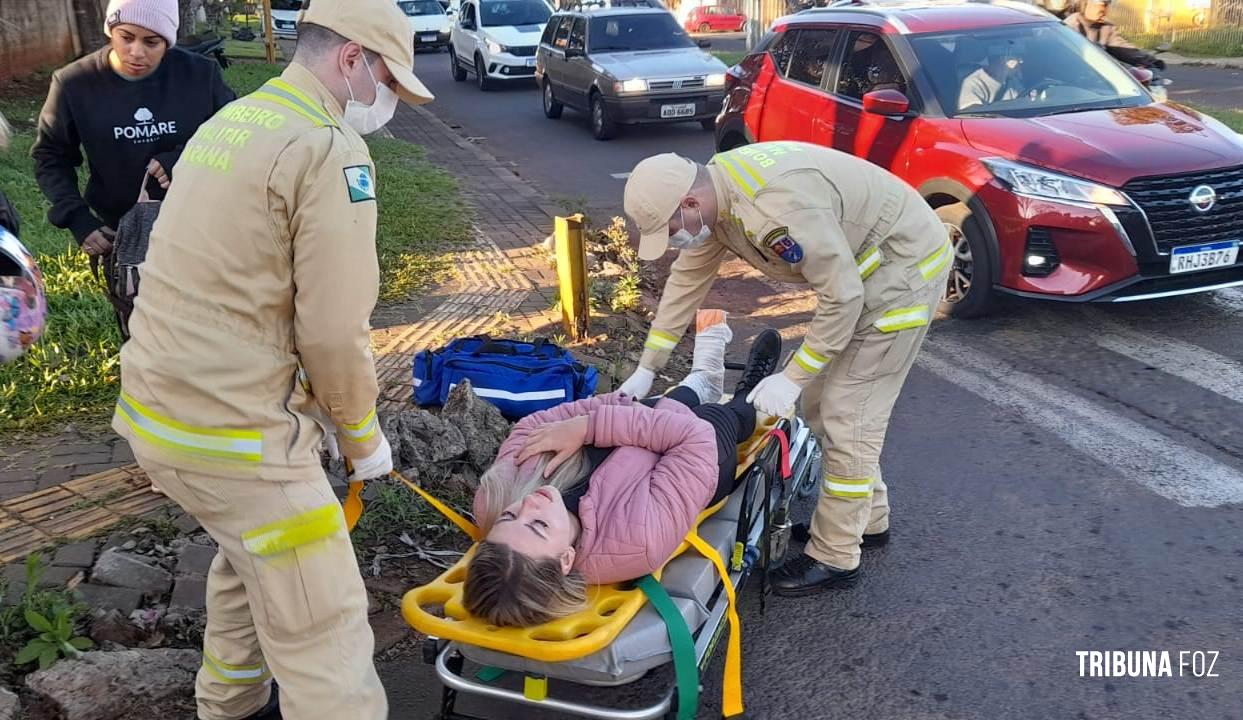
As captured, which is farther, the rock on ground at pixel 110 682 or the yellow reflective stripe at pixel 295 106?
the rock on ground at pixel 110 682

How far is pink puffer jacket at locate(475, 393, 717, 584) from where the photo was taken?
313 centimetres

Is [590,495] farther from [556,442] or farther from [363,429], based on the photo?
[363,429]

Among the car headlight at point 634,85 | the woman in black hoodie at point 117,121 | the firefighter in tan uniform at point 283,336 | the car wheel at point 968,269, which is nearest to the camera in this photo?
the firefighter in tan uniform at point 283,336

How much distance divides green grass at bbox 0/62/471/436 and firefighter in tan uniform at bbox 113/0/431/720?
3.19 meters

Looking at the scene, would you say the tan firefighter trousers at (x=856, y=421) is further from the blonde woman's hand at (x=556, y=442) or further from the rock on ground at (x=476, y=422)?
the rock on ground at (x=476, y=422)

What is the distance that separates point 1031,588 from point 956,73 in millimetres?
4531

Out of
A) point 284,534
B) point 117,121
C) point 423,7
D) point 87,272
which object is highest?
point 423,7

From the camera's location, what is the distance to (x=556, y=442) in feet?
11.7

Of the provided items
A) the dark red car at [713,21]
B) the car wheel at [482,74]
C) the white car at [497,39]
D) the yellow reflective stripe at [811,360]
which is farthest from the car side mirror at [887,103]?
the dark red car at [713,21]

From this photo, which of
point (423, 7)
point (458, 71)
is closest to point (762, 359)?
point (458, 71)

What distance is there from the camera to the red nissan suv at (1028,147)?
625cm

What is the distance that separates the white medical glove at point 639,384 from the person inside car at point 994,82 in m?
4.04

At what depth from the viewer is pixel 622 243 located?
842 centimetres

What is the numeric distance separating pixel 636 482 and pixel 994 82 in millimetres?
5184
